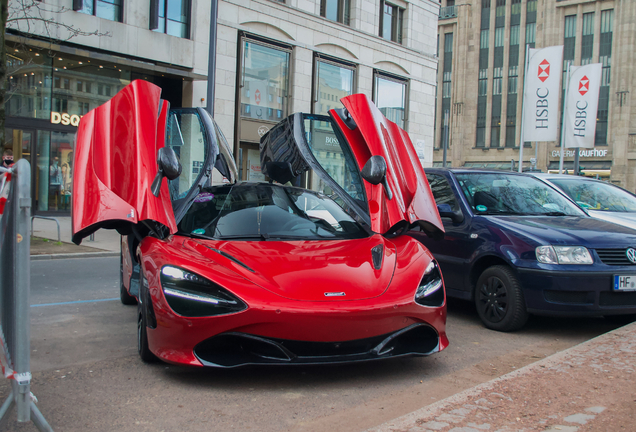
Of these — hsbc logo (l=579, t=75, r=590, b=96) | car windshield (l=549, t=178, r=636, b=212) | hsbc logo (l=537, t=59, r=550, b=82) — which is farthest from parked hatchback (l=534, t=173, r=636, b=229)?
hsbc logo (l=579, t=75, r=590, b=96)

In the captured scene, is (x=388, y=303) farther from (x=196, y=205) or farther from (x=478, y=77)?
(x=478, y=77)

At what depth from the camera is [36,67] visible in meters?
18.0

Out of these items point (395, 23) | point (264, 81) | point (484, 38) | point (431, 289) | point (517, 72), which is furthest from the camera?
point (484, 38)

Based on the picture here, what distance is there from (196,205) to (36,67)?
15634 millimetres

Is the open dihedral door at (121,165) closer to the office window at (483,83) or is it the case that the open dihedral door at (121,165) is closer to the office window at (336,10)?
the office window at (336,10)

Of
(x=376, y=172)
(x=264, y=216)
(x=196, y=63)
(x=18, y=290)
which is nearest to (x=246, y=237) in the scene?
(x=264, y=216)

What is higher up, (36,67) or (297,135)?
(36,67)

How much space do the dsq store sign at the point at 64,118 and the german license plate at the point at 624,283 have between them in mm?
17507

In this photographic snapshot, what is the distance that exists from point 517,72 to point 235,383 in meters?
53.3

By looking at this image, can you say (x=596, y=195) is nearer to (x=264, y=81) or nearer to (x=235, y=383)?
(x=235, y=383)

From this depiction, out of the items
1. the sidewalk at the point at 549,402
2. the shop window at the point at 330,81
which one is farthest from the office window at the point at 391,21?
the sidewalk at the point at 549,402

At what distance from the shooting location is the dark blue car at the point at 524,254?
5.17 metres

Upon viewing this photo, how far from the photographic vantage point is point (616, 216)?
299 inches

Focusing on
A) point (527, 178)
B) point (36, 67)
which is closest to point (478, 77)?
point (36, 67)
